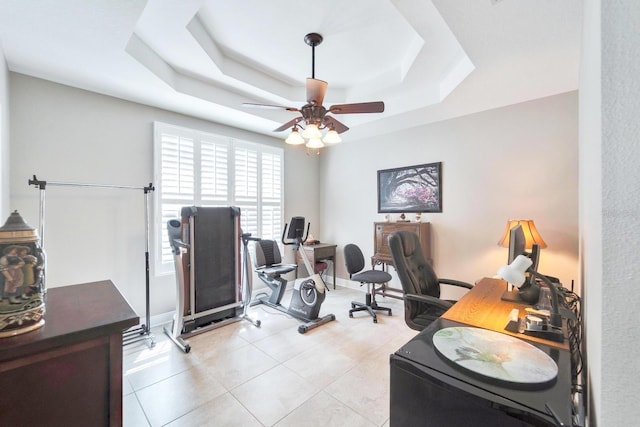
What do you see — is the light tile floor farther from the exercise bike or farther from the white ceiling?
the white ceiling

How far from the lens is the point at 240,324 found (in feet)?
10.7

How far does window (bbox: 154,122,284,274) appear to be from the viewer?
3.37 m

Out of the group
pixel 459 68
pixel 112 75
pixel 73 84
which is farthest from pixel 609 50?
pixel 73 84

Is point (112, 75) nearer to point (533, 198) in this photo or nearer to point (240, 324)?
point (240, 324)

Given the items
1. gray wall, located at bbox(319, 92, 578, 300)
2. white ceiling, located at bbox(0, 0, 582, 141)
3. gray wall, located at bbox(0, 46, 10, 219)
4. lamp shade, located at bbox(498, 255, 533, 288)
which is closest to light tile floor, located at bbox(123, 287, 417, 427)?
lamp shade, located at bbox(498, 255, 533, 288)

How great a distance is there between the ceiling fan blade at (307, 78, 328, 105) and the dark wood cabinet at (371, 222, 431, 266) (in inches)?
84.8

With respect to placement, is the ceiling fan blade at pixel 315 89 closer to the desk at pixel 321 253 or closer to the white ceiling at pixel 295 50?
the white ceiling at pixel 295 50

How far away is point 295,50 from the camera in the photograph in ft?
9.02

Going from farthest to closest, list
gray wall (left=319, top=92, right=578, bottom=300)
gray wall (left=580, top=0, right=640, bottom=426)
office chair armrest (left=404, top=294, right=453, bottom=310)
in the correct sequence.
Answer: gray wall (left=319, top=92, right=578, bottom=300) < office chair armrest (left=404, top=294, right=453, bottom=310) < gray wall (left=580, top=0, right=640, bottom=426)

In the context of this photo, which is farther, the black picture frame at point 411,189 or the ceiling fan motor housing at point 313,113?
the black picture frame at point 411,189

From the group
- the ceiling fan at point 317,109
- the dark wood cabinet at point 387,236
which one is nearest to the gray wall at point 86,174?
the ceiling fan at point 317,109

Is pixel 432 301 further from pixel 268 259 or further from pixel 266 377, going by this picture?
pixel 268 259

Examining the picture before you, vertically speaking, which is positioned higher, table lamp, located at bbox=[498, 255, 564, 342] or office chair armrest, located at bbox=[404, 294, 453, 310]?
table lamp, located at bbox=[498, 255, 564, 342]

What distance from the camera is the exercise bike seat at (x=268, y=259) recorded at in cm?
372
